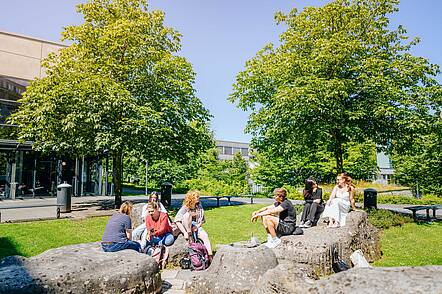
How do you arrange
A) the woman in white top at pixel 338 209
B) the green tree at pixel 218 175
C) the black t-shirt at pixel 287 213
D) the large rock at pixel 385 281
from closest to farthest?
1. the large rock at pixel 385 281
2. the black t-shirt at pixel 287 213
3. the woman in white top at pixel 338 209
4. the green tree at pixel 218 175

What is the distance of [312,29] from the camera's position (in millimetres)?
17000

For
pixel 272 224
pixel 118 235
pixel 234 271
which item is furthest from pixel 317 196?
pixel 118 235

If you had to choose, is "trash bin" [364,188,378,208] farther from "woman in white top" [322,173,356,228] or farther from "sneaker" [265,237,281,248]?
"sneaker" [265,237,281,248]

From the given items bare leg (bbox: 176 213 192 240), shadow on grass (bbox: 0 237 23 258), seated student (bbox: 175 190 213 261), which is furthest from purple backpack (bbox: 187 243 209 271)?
shadow on grass (bbox: 0 237 23 258)

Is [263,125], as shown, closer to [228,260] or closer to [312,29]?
[312,29]

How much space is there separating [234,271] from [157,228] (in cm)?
261

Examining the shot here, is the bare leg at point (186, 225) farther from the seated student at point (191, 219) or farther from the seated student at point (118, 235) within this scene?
the seated student at point (118, 235)

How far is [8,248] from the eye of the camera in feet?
31.1

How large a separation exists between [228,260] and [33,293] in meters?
2.99

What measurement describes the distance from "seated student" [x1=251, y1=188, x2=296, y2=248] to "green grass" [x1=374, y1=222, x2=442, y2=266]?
2.63 m

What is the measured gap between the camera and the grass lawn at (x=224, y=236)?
9.30 m

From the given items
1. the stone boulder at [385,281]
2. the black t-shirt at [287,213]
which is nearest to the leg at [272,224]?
the black t-shirt at [287,213]

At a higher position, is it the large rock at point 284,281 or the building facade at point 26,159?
the building facade at point 26,159

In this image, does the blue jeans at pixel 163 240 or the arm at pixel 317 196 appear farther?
the arm at pixel 317 196
